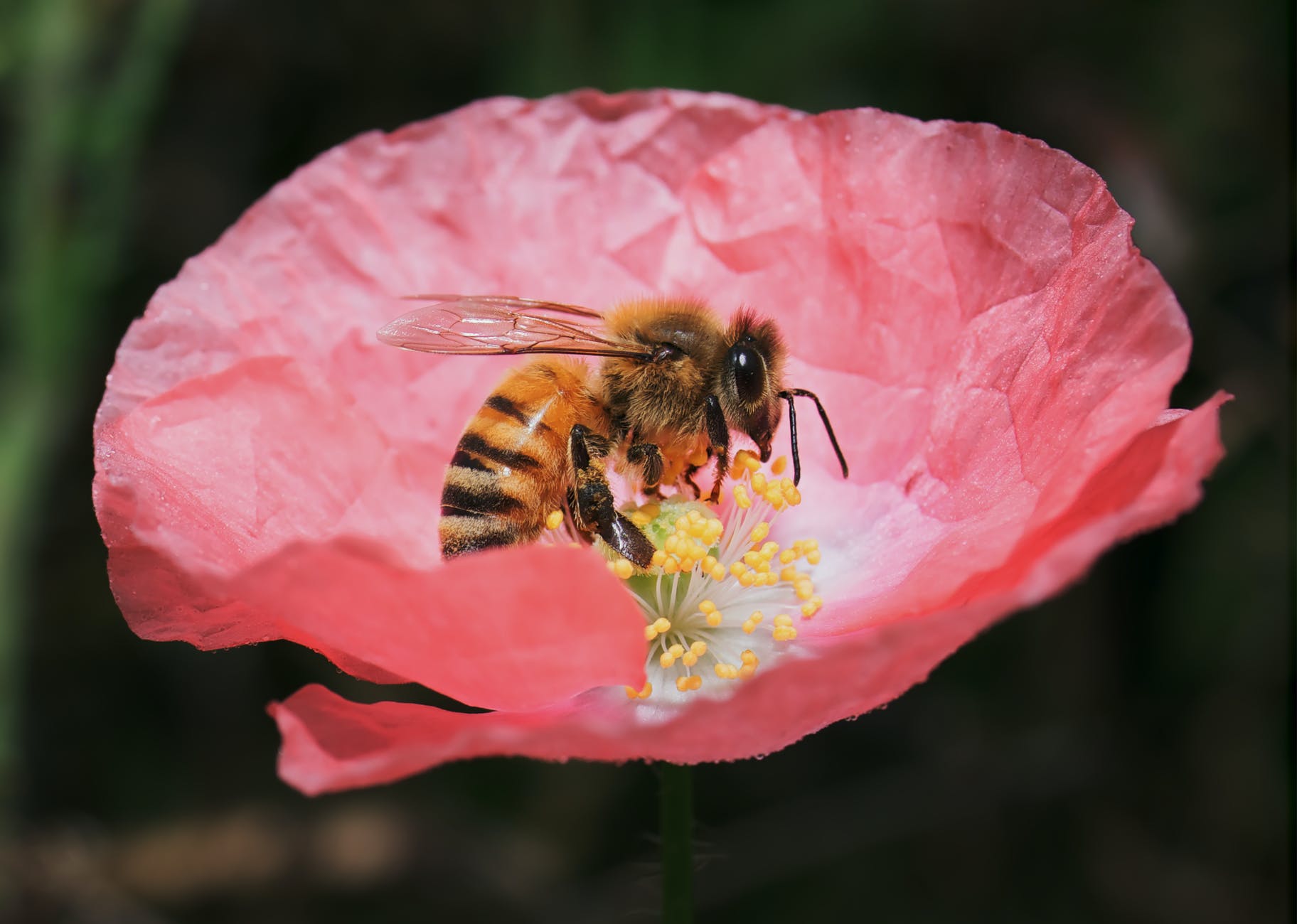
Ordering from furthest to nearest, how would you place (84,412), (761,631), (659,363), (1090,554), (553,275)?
(84,412), (553,275), (761,631), (659,363), (1090,554)

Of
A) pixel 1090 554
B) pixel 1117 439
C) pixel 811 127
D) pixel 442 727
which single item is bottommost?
pixel 442 727

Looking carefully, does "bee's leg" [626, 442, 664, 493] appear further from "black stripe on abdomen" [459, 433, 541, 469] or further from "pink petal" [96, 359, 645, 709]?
"pink petal" [96, 359, 645, 709]

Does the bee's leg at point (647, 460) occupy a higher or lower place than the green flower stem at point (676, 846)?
higher

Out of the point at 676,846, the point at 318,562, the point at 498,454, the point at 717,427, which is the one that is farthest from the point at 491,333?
the point at 676,846

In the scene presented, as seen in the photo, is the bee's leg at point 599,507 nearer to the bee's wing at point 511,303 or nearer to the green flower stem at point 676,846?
the bee's wing at point 511,303

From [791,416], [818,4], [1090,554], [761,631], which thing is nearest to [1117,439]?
[1090,554]

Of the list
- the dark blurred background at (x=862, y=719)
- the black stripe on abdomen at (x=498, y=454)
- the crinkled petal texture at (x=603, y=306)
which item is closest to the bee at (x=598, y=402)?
the black stripe on abdomen at (x=498, y=454)

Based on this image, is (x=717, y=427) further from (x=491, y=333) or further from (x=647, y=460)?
(x=491, y=333)

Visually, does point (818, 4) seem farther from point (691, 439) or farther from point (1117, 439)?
point (1117, 439)
